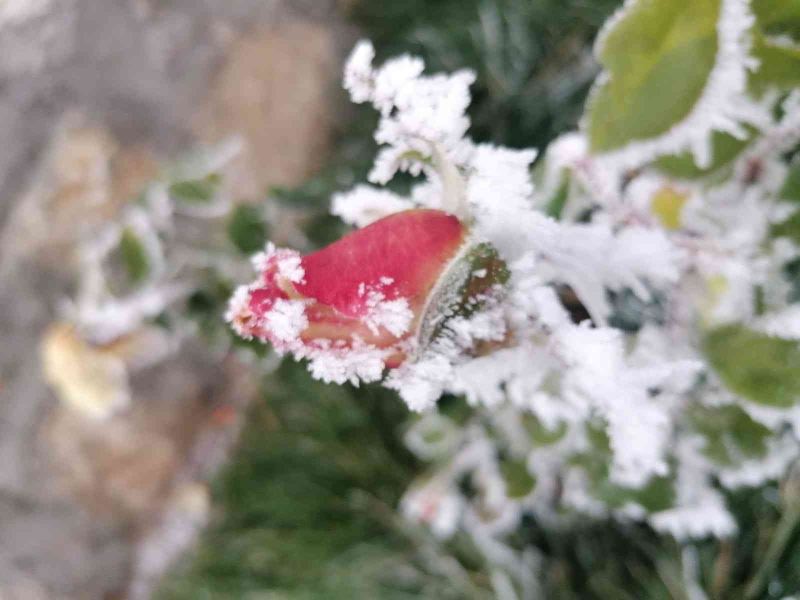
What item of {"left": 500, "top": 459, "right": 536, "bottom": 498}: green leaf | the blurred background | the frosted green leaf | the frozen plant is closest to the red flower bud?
the frozen plant

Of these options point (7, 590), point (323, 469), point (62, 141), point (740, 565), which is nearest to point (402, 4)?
point (62, 141)

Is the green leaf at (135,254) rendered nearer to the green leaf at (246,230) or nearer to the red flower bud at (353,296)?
the green leaf at (246,230)

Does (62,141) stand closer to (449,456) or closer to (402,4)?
(402,4)

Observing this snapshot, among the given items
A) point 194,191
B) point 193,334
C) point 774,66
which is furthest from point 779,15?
point 193,334

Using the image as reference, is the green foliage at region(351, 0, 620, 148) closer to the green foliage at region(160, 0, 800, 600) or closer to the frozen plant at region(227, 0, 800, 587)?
the green foliage at region(160, 0, 800, 600)

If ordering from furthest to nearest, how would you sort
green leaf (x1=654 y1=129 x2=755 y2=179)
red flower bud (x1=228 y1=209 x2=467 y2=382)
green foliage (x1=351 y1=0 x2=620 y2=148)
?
green foliage (x1=351 y1=0 x2=620 y2=148), green leaf (x1=654 y1=129 x2=755 y2=179), red flower bud (x1=228 y1=209 x2=467 y2=382)
